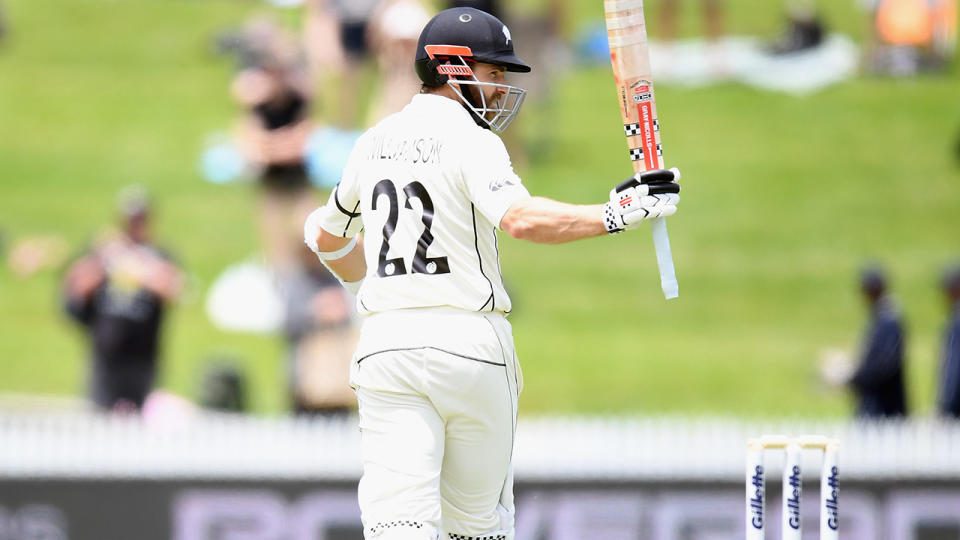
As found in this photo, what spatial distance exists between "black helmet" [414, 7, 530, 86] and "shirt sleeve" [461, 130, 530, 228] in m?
0.25

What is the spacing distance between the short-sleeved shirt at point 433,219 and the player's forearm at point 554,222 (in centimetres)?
22

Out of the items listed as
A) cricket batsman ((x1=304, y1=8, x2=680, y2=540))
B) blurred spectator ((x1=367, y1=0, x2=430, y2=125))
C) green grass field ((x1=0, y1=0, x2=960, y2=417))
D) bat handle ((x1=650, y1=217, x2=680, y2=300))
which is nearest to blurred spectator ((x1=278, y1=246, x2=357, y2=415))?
green grass field ((x1=0, y1=0, x2=960, y2=417))

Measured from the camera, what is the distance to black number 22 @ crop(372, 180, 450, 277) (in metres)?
4.41

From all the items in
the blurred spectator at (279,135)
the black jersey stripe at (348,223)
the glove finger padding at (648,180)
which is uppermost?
the blurred spectator at (279,135)

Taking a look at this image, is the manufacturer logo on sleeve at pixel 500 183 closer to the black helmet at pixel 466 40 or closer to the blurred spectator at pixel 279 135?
the black helmet at pixel 466 40

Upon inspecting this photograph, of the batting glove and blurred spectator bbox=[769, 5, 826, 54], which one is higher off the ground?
blurred spectator bbox=[769, 5, 826, 54]

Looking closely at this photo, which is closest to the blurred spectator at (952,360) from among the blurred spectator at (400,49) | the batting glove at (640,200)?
the blurred spectator at (400,49)

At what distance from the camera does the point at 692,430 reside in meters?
8.21

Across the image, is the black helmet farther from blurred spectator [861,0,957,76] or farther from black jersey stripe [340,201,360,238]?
blurred spectator [861,0,957,76]

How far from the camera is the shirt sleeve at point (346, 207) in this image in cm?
469

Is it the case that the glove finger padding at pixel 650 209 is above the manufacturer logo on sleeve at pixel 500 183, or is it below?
below

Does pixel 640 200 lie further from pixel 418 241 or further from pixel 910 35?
pixel 910 35

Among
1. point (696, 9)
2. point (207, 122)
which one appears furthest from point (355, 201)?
point (696, 9)

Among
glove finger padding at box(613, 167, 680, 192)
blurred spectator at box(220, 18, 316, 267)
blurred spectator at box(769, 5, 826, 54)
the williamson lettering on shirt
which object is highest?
blurred spectator at box(769, 5, 826, 54)
